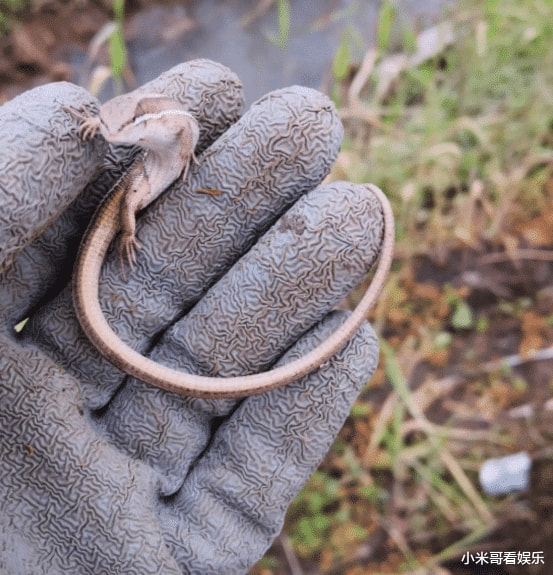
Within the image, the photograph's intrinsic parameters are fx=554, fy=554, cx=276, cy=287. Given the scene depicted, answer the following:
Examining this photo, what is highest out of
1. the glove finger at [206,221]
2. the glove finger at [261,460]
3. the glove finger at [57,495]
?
the glove finger at [206,221]

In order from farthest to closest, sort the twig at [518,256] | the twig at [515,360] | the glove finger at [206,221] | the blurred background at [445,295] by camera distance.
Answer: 1. the twig at [518,256]
2. the twig at [515,360]
3. the blurred background at [445,295]
4. the glove finger at [206,221]

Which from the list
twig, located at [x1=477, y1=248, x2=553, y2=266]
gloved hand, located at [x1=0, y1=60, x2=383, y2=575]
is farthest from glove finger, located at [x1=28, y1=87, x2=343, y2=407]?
twig, located at [x1=477, y1=248, x2=553, y2=266]

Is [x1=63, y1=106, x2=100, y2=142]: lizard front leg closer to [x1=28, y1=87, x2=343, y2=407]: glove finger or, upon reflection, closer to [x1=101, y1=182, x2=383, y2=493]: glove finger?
[x1=28, y1=87, x2=343, y2=407]: glove finger

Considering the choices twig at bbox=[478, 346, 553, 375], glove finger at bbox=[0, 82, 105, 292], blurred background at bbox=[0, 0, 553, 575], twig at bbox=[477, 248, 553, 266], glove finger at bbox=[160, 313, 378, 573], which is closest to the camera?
glove finger at bbox=[0, 82, 105, 292]

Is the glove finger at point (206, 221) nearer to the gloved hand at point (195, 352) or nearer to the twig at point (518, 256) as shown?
the gloved hand at point (195, 352)

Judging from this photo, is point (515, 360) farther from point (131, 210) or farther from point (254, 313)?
point (131, 210)

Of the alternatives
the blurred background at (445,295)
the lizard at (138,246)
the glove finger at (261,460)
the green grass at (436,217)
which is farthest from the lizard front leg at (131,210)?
the green grass at (436,217)

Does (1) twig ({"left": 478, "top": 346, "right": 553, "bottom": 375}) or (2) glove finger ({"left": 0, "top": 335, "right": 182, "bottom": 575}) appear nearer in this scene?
(2) glove finger ({"left": 0, "top": 335, "right": 182, "bottom": 575})

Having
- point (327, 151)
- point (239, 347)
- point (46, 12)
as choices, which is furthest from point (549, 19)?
point (46, 12)
